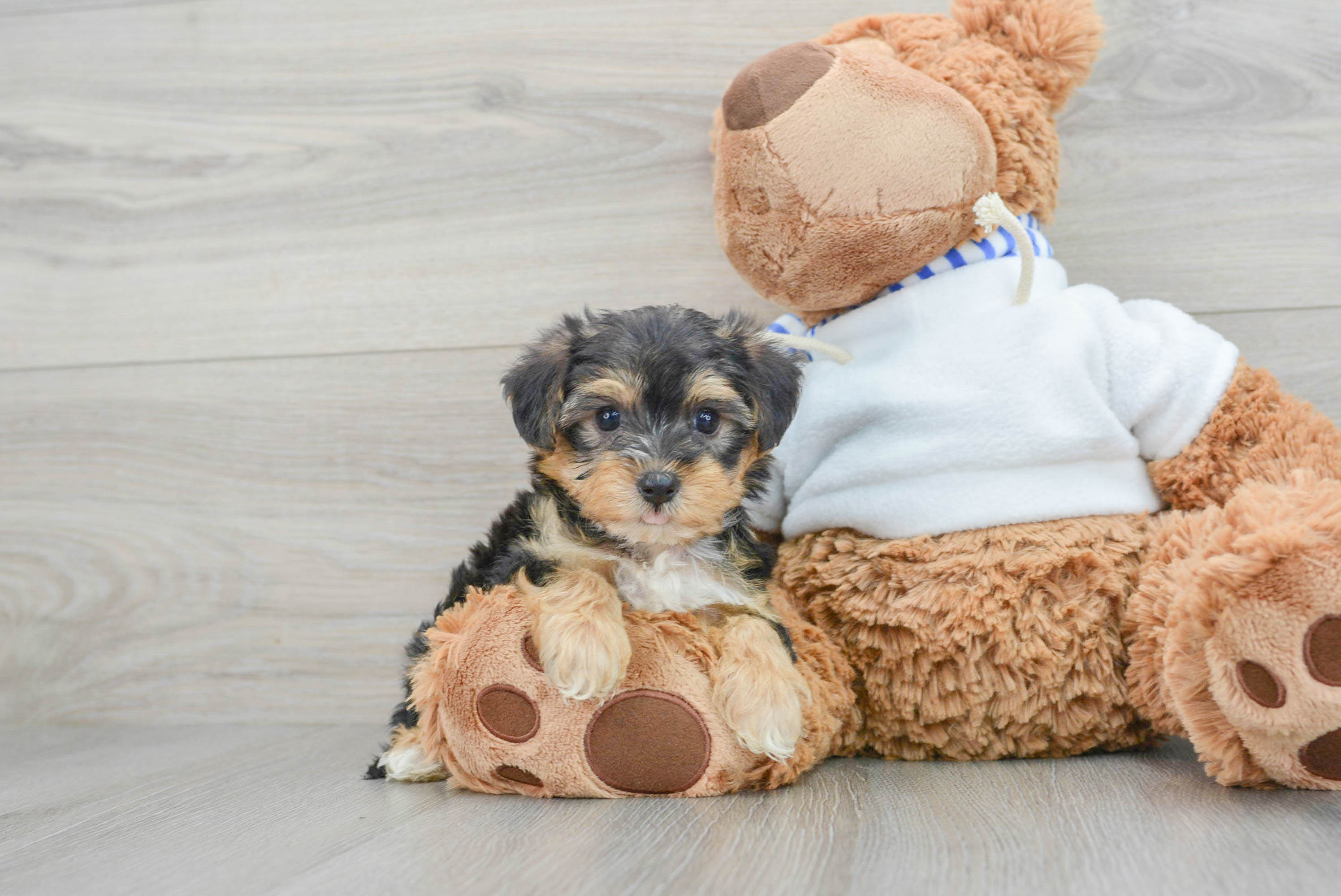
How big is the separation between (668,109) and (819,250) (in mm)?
791

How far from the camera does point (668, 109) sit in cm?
237

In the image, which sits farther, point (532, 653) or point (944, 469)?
point (944, 469)

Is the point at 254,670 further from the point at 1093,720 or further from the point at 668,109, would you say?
the point at 1093,720

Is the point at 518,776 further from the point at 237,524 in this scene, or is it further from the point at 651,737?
the point at 237,524

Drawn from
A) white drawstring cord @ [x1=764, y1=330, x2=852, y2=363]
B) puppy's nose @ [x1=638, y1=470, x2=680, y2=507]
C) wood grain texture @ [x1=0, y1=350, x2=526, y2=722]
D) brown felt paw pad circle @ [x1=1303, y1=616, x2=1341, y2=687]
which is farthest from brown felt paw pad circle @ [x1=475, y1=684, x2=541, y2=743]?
brown felt paw pad circle @ [x1=1303, y1=616, x2=1341, y2=687]

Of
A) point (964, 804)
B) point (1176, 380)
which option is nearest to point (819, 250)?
point (1176, 380)

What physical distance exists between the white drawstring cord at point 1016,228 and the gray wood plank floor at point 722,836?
818 millimetres

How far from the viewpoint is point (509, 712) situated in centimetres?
159

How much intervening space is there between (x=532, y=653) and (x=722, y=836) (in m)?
0.41

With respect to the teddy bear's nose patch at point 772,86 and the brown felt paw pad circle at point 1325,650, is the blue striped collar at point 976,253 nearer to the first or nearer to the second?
the teddy bear's nose patch at point 772,86

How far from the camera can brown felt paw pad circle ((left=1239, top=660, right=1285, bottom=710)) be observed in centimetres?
141

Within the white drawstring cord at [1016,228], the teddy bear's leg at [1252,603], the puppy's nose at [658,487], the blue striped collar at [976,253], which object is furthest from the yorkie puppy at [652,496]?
the teddy bear's leg at [1252,603]

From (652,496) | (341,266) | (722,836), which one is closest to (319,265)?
(341,266)

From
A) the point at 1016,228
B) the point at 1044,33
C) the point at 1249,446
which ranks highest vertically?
the point at 1044,33
